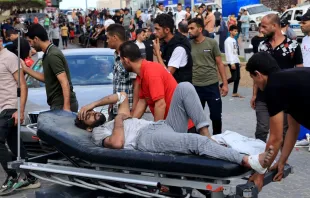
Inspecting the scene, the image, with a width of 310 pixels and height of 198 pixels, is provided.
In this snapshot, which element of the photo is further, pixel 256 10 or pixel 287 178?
pixel 256 10

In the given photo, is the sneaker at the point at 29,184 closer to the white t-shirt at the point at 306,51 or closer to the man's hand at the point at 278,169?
the man's hand at the point at 278,169

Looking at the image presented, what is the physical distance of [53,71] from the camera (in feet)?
22.6

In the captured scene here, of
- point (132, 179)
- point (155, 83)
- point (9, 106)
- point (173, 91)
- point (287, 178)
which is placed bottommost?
point (287, 178)

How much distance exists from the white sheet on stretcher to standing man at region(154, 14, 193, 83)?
2633 mm

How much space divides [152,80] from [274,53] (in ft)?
5.82

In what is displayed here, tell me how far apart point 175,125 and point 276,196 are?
5.94 ft

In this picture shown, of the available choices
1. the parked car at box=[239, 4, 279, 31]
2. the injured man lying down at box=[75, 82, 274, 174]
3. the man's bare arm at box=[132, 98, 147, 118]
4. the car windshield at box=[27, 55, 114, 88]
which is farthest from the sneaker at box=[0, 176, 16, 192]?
the parked car at box=[239, 4, 279, 31]

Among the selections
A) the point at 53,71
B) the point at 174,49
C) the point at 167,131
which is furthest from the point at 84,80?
the point at 167,131

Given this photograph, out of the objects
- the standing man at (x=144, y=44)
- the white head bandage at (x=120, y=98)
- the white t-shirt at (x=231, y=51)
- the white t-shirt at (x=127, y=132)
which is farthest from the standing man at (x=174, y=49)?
the white t-shirt at (x=231, y=51)

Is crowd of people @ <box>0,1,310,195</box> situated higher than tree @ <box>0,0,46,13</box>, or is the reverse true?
crowd of people @ <box>0,1,310,195</box>

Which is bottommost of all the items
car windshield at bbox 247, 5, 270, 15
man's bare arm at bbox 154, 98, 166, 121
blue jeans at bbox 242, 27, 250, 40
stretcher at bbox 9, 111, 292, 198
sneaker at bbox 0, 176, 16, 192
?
blue jeans at bbox 242, 27, 250, 40

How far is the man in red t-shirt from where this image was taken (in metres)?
5.79

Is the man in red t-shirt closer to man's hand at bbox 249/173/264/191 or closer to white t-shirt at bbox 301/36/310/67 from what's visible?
man's hand at bbox 249/173/264/191

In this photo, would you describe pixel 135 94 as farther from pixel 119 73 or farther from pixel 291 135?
pixel 291 135
